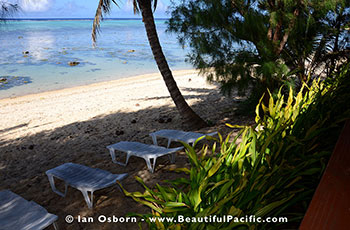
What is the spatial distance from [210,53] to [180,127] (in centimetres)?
219

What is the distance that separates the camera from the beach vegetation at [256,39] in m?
5.53

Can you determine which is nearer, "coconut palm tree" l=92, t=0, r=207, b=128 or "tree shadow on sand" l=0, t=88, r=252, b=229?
"tree shadow on sand" l=0, t=88, r=252, b=229

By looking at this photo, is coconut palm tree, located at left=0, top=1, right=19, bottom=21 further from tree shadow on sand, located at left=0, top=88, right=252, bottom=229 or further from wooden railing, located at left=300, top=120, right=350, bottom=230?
wooden railing, located at left=300, top=120, right=350, bottom=230

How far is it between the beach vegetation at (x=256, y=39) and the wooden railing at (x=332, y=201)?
4473 mm

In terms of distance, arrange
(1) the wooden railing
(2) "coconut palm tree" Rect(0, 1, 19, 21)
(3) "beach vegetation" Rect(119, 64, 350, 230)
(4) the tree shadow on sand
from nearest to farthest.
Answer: (1) the wooden railing → (3) "beach vegetation" Rect(119, 64, 350, 230) → (4) the tree shadow on sand → (2) "coconut palm tree" Rect(0, 1, 19, 21)

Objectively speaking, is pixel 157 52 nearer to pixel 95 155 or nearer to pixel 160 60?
pixel 160 60

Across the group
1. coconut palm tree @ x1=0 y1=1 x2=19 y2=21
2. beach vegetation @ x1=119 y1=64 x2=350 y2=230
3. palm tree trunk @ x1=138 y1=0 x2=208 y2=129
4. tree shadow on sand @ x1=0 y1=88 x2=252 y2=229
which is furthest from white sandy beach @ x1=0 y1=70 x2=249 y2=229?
coconut palm tree @ x1=0 y1=1 x2=19 y2=21

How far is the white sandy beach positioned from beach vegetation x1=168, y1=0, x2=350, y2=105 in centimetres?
144

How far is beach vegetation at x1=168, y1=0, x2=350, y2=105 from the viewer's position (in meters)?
5.53

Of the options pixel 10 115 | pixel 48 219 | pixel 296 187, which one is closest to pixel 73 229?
pixel 48 219

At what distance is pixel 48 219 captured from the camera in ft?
9.31

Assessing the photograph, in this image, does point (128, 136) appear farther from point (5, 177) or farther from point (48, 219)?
point (48, 219)

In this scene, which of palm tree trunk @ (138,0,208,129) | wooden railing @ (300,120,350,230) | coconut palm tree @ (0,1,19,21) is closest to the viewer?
wooden railing @ (300,120,350,230)

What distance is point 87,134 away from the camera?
25.0 ft
